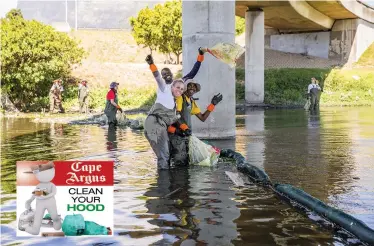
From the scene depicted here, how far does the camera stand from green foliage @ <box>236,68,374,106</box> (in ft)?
147

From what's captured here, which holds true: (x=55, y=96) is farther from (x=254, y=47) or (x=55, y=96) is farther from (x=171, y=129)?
(x=171, y=129)

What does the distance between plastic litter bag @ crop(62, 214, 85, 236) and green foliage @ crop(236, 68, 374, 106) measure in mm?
36879

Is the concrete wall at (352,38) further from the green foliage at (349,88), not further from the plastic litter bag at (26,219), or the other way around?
the plastic litter bag at (26,219)

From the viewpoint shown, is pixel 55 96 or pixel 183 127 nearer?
pixel 183 127

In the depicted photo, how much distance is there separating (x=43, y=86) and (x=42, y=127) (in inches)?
542

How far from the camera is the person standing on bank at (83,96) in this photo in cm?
3288

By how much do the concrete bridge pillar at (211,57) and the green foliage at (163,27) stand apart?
41.3 m

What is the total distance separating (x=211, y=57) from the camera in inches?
694

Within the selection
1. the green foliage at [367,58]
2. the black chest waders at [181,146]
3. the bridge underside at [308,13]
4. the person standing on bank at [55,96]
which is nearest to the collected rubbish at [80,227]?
the black chest waders at [181,146]

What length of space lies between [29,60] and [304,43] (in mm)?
35411

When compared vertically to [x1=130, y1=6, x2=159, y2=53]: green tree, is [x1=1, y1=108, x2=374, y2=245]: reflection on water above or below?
below

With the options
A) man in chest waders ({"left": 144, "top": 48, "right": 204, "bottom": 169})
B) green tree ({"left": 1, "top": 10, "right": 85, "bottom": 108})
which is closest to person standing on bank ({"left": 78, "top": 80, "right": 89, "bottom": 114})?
green tree ({"left": 1, "top": 10, "right": 85, "bottom": 108})

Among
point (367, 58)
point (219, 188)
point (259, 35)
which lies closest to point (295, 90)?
point (259, 35)

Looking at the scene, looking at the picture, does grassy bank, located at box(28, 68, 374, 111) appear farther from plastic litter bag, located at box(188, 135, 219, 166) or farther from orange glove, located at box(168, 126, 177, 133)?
orange glove, located at box(168, 126, 177, 133)
